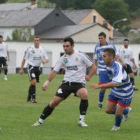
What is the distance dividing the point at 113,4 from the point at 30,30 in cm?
6099

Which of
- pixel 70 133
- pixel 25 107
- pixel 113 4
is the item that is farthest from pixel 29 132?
pixel 113 4

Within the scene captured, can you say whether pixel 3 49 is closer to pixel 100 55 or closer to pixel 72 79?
pixel 100 55

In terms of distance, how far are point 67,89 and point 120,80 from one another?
1.79 meters

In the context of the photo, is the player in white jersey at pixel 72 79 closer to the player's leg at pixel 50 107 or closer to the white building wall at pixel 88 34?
the player's leg at pixel 50 107

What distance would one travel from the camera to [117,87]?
1195 centimetres

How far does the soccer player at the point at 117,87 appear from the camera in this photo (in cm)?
1153

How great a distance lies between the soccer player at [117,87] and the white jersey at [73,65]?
43.3 inches

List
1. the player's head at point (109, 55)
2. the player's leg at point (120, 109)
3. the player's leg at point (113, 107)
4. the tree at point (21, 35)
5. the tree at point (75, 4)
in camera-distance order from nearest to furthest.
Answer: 1. the player's head at point (109, 55)
2. the player's leg at point (120, 109)
3. the player's leg at point (113, 107)
4. the tree at point (21, 35)
5. the tree at point (75, 4)

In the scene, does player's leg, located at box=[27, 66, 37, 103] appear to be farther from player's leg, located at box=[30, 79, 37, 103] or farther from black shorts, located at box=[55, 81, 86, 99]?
black shorts, located at box=[55, 81, 86, 99]

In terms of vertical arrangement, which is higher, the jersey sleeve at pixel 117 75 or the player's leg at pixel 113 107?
the jersey sleeve at pixel 117 75

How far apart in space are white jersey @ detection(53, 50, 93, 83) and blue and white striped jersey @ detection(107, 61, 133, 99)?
1.25 metres

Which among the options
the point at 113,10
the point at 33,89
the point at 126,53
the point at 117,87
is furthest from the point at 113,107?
the point at 113,10

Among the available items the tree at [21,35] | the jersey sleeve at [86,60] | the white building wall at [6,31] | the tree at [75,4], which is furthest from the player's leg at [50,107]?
the tree at [75,4]

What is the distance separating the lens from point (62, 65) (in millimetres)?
13164
